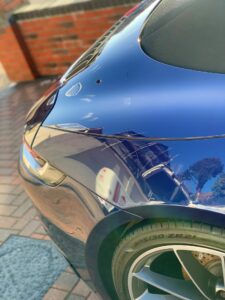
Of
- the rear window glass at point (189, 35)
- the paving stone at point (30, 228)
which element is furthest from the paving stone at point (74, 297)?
the rear window glass at point (189, 35)

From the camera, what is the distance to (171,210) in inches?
55.5

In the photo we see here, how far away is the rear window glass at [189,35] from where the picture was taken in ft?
5.10

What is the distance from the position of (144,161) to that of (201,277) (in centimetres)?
59

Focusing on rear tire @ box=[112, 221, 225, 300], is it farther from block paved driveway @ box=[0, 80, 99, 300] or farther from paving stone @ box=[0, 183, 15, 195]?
paving stone @ box=[0, 183, 15, 195]

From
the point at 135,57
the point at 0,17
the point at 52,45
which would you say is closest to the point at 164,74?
the point at 135,57

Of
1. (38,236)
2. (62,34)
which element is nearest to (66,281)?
(38,236)

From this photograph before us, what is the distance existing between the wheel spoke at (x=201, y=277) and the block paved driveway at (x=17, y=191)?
784 millimetres

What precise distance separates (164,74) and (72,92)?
0.52m

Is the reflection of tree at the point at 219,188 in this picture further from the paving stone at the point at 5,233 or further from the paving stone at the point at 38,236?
the paving stone at the point at 5,233

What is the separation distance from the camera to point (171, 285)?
1.72 metres

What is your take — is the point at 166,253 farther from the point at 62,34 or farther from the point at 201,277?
the point at 62,34

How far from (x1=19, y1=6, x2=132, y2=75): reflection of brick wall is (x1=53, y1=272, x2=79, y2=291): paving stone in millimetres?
3252

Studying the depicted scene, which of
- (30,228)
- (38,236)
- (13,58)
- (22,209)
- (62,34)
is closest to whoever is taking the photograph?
(38,236)

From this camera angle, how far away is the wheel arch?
54.2 inches
